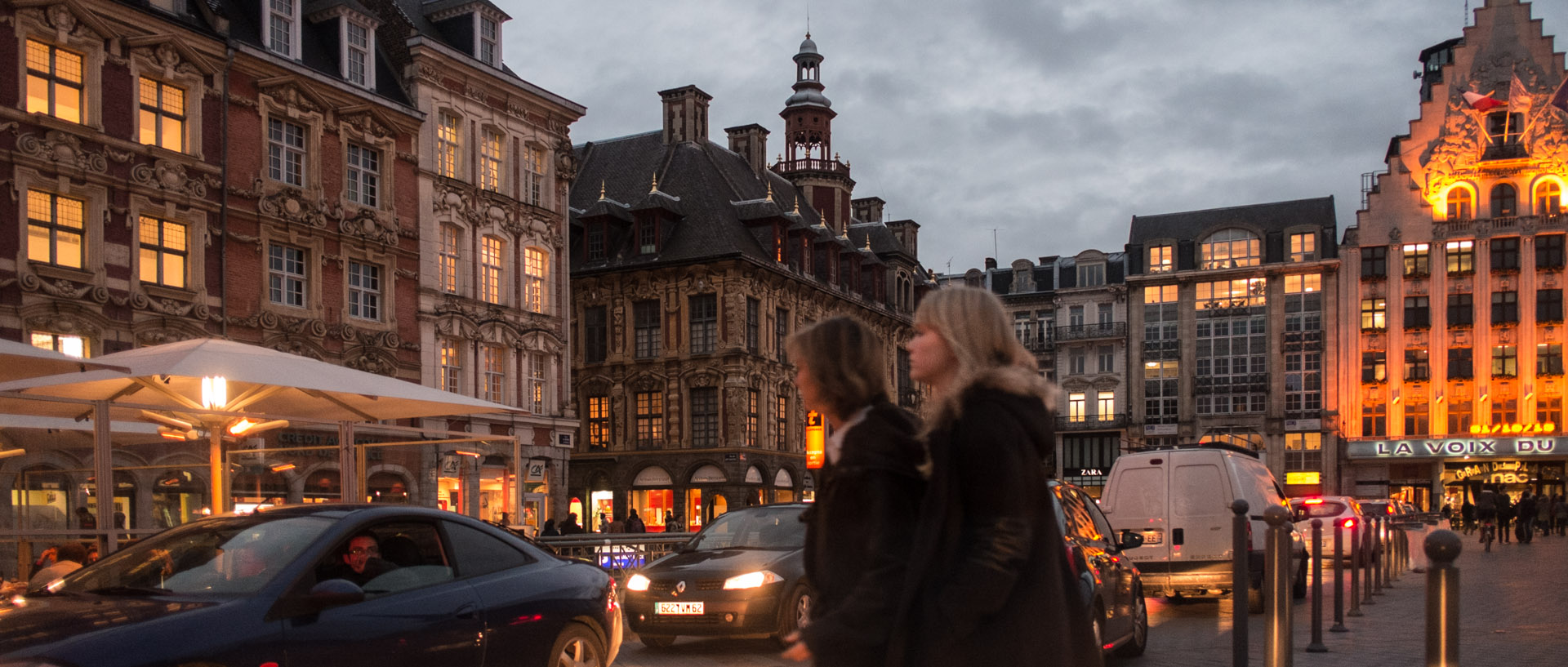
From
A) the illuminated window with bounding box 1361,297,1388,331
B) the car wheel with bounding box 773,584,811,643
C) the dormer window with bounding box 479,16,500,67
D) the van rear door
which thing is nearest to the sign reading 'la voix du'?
the illuminated window with bounding box 1361,297,1388,331

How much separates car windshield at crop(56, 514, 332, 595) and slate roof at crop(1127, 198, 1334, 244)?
244 feet

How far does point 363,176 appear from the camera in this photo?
32.7 m

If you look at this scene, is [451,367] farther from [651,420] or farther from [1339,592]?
[1339,592]

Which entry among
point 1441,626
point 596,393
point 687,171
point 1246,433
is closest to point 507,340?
point 596,393

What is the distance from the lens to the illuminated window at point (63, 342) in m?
24.9

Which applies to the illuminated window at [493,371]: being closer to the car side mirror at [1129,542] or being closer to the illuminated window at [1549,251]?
the car side mirror at [1129,542]

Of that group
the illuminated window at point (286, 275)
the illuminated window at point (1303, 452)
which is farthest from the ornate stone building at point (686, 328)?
the illuminated window at point (1303, 452)

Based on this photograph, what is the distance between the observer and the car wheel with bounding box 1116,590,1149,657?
38.1 ft

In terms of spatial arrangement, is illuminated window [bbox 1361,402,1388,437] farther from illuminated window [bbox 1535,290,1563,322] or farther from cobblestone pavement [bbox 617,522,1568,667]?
cobblestone pavement [bbox 617,522,1568,667]

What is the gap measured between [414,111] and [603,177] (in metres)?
23.4

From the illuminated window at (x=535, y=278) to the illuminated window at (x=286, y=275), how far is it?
27.5 ft

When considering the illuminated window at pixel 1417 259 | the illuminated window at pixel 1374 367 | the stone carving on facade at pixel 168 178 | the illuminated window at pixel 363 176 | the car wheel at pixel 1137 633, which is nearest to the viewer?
the car wheel at pixel 1137 633

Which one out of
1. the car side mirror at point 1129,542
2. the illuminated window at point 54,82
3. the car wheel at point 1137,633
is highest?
the illuminated window at point 54,82

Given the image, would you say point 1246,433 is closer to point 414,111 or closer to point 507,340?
point 507,340
